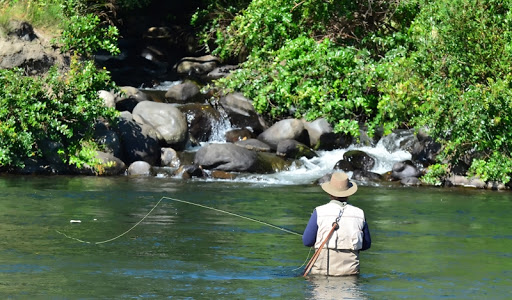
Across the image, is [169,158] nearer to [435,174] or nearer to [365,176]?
[365,176]

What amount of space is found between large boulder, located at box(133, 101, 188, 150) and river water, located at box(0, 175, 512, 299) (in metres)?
4.32

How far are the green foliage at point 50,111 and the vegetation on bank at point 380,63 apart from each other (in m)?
0.11

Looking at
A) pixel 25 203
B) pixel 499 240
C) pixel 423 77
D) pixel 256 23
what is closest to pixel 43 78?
pixel 256 23

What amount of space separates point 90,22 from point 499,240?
14.0 m

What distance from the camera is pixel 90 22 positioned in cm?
2478

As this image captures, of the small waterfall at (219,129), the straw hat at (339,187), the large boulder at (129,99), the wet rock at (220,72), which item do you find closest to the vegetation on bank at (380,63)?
the small waterfall at (219,129)

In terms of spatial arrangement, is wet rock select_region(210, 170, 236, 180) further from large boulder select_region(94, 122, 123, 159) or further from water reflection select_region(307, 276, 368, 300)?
water reflection select_region(307, 276, 368, 300)

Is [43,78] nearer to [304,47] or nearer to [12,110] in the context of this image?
[12,110]

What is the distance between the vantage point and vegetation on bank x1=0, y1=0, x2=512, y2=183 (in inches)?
838

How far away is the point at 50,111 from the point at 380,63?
8506 millimetres

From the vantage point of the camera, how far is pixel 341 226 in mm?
10062

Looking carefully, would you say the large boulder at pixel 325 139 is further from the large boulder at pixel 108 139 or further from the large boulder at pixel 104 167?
the large boulder at pixel 104 167

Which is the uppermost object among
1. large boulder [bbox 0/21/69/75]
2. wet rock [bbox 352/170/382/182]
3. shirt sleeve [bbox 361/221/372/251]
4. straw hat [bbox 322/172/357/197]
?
large boulder [bbox 0/21/69/75]

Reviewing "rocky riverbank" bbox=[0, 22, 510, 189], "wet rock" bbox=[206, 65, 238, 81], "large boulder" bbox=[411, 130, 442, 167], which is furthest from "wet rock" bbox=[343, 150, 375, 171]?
"wet rock" bbox=[206, 65, 238, 81]
